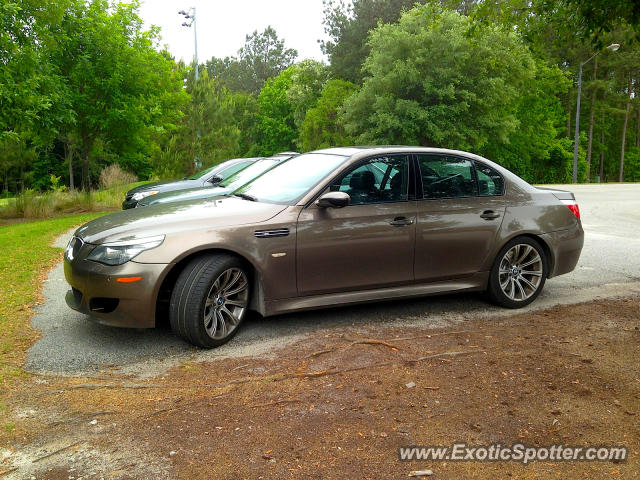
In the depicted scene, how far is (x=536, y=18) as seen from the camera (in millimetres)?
9430

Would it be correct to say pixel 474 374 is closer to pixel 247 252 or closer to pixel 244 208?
pixel 247 252

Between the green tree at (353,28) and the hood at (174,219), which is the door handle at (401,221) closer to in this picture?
the hood at (174,219)

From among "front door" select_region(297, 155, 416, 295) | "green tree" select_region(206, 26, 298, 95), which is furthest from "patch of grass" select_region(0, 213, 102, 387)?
"green tree" select_region(206, 26, 298, 95)

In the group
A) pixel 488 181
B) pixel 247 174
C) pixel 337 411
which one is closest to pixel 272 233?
pixel 337 411

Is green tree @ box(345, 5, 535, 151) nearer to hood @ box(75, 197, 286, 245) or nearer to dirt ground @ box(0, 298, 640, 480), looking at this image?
hood @ box(75, 197, 286, 245)

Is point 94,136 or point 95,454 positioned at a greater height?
point 94,136

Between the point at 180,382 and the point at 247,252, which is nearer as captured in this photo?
the point at 180,382

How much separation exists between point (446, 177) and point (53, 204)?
14.9 meters

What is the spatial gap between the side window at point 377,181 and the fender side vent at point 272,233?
0.66 m

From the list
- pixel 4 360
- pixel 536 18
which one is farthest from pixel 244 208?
pixel 536 18

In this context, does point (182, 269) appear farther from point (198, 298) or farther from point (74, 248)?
point (74, 248)

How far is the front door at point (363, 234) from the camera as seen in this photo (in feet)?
17.1

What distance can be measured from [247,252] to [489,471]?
105 inches

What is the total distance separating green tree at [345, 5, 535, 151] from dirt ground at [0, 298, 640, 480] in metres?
28.2
